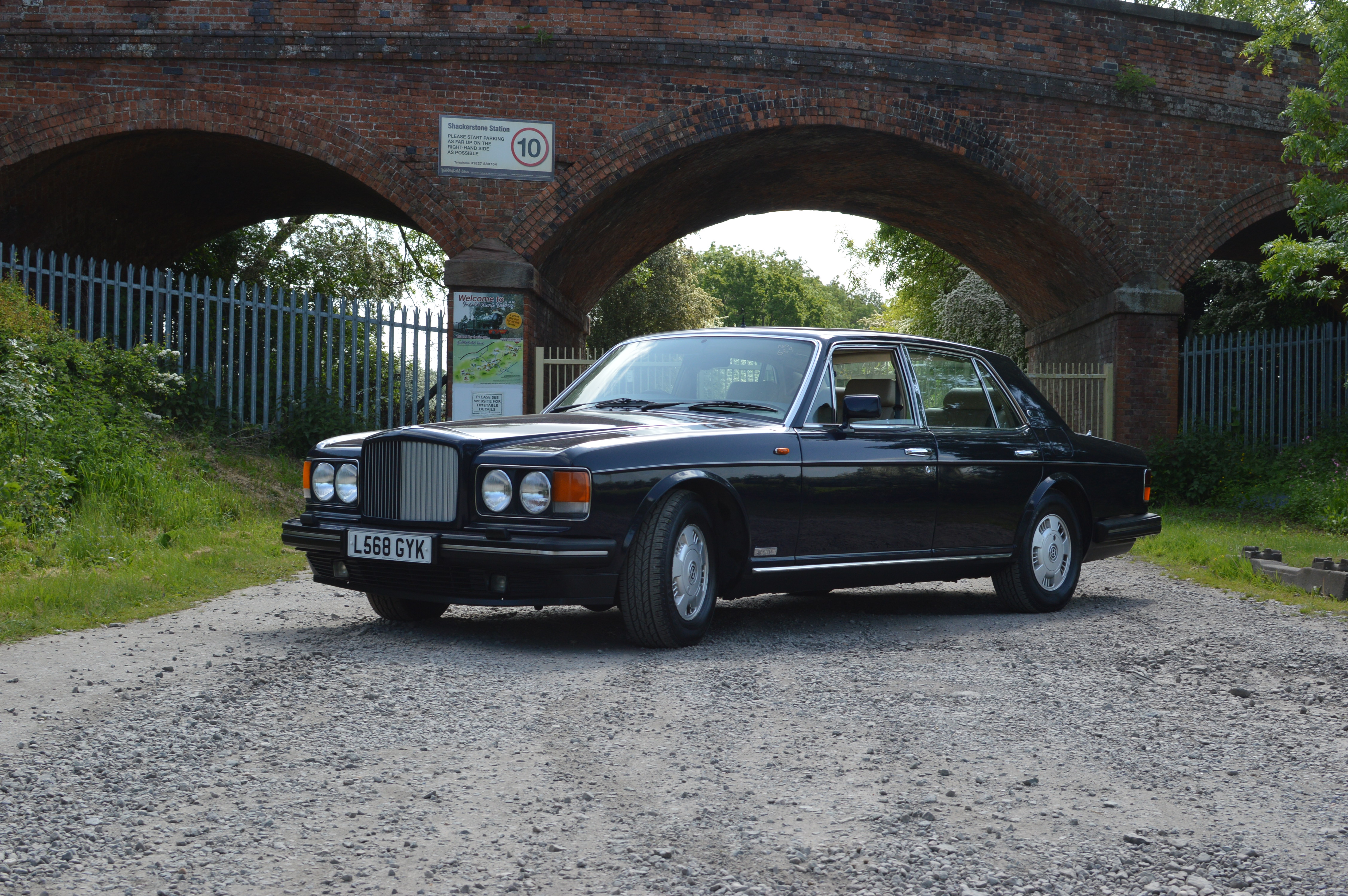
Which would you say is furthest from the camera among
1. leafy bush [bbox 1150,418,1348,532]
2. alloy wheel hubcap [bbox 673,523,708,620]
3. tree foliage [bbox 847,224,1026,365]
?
tree foliage [bbox 847,224,1026,365]

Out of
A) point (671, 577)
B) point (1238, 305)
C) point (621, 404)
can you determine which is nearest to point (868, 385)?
point (621, 404)

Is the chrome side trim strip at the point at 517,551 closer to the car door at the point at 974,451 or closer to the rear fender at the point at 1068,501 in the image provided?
the car door at the point at 974,451

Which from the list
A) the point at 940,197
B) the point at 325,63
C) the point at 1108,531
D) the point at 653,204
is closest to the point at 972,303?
the point at 940,197

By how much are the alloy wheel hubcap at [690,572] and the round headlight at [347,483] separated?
1.55m

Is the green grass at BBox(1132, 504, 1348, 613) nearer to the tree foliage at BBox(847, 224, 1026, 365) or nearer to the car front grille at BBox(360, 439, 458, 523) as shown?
the car front grille at BBox(360, 439, 458, 523)

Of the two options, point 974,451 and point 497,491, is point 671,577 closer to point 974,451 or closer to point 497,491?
point 497,491

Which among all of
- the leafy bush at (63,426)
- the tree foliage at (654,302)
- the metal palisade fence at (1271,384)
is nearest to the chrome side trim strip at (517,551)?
the leafy bush at (63,426)

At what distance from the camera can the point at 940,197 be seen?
1759 cm

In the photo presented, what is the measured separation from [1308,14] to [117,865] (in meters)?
15.3

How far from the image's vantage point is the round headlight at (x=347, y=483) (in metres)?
5.48

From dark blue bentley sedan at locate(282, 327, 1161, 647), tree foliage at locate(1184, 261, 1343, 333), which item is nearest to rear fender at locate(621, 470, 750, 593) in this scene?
dark blue bentley sedan at locate(282, 327, 1161, 647)

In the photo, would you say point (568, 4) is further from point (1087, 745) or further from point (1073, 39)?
point (1087, 745)

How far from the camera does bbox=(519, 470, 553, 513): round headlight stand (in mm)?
4930

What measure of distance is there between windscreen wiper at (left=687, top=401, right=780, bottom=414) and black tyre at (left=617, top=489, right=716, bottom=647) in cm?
81
